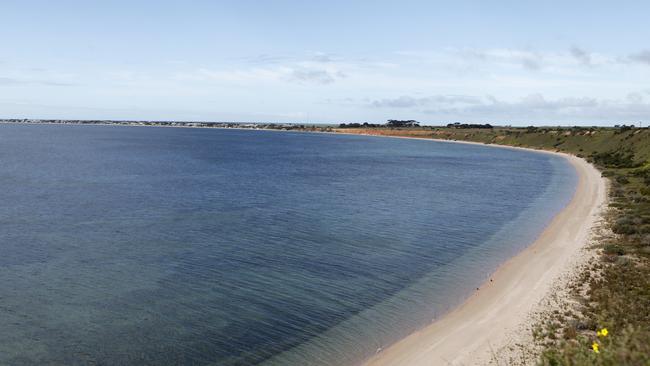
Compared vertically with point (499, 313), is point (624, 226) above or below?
above

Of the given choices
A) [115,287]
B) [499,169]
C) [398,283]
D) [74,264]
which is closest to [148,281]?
[115,287]

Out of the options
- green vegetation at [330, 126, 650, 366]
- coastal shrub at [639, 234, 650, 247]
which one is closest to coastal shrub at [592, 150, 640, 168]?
green vegetation at [330, 126, 650, 366]

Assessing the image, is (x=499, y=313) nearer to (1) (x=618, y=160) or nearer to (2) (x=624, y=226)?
(2) (x=624, y=226)

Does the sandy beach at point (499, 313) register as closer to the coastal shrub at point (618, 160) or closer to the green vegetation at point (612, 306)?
the green vegetation at point (612, 306)

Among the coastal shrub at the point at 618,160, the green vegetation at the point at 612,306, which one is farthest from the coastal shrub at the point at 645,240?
the coastal shrub at the point at 618,160

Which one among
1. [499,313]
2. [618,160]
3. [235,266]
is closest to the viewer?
[499,313]

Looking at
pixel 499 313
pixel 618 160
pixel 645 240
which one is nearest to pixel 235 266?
pixel 499 313

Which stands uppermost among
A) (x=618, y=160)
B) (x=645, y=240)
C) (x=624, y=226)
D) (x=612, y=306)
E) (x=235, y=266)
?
(x=618, y=160)

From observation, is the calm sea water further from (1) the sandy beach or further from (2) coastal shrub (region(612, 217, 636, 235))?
(2) coastal shrub (region(612, 217, 636, 235))
